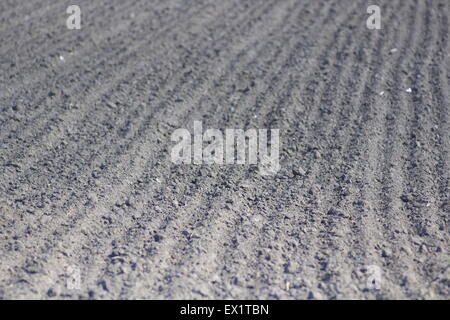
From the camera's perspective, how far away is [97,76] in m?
5.65

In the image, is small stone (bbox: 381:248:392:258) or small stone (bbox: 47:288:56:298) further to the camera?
small stone (bbox: 381:248:392:258)

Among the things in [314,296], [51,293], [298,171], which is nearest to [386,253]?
[314,296]

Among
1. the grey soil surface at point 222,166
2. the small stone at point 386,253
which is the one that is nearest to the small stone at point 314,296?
the grey soil surface at point 222,166

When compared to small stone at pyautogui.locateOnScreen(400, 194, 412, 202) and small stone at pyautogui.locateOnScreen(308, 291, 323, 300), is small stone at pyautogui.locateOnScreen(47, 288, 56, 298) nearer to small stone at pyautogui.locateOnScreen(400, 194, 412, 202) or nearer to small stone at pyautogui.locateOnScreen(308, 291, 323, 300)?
small stone at pyautogui.locateOnScreen(308, 291, 323, 300)

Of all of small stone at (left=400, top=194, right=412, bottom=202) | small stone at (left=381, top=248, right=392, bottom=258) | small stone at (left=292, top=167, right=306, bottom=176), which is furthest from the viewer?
small stone at (left=292, top=167, right=306, bottom=176)

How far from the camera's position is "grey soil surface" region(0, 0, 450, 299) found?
11.0ft

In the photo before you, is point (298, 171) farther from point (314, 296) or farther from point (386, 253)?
point (314, 296)

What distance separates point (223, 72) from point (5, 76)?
7.56ft

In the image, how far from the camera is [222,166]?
4473 millimetres

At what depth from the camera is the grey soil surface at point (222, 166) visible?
3.36m

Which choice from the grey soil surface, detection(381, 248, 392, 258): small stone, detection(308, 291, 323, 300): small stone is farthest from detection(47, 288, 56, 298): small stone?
detection(381, 248, 392, 258): small stone

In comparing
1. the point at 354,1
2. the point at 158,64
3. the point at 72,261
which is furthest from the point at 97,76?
the point at 354,1

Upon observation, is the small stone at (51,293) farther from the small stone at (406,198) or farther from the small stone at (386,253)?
the small stone at (406,198)
